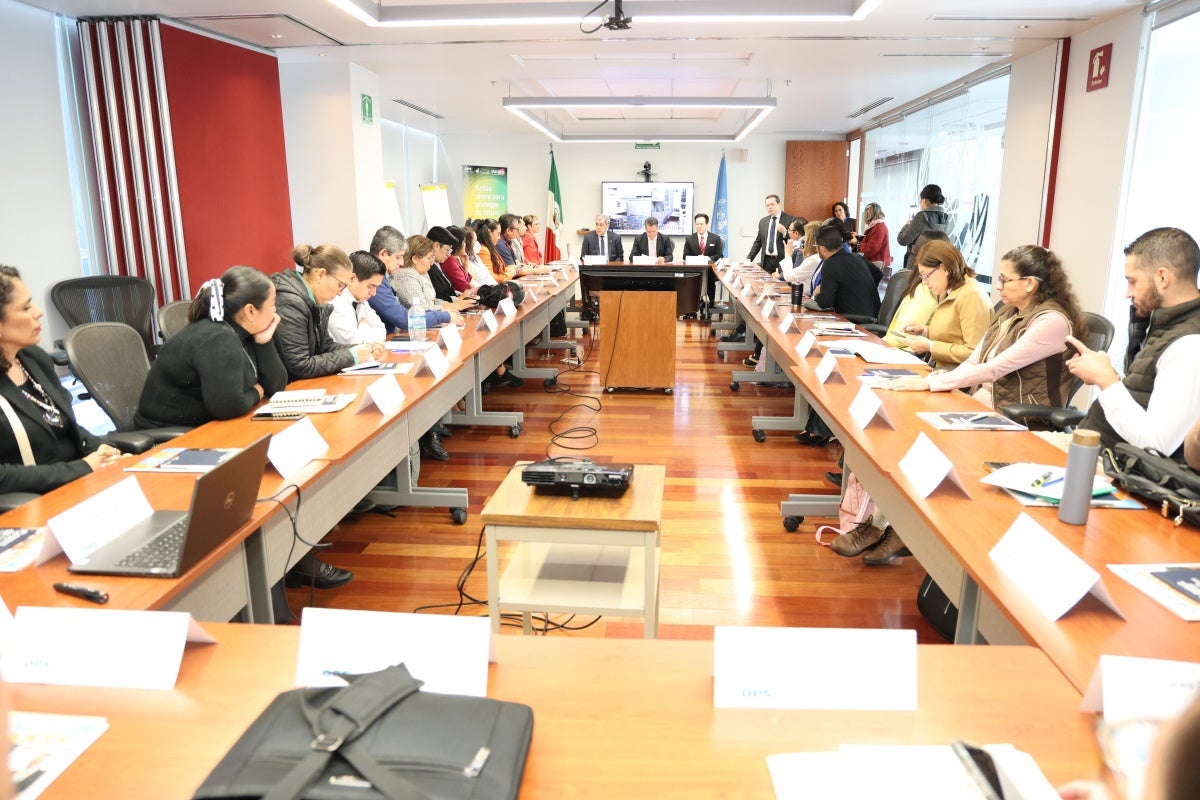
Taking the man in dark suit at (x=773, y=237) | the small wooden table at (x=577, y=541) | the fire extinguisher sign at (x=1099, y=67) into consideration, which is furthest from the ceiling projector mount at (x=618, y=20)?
the man in dark suit at (x=773, y=237)

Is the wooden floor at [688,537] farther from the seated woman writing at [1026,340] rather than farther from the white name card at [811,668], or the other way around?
the white name card at [811,668]

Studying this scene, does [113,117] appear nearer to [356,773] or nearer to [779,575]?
[779,575]

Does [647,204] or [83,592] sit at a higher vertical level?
[647,204]

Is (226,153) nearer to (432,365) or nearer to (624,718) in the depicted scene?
(432,365)

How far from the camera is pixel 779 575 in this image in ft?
10.5

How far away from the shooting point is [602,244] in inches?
415

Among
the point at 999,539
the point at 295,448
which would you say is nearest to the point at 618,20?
the point at 295,448

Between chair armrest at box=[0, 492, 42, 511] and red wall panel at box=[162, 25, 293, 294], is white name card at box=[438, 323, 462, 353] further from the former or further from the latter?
red wall panel at box=[162, 25, 293, 294]

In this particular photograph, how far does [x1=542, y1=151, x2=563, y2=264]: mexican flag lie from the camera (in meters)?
13.6

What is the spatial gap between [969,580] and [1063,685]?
20.5 inches

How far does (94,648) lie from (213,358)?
159 centimetres

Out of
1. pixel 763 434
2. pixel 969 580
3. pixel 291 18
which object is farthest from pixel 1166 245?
pixel 291 18

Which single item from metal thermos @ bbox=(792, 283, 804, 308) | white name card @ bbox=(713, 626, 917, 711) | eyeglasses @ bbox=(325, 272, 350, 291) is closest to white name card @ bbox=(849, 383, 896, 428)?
white name card @ bbox=(713, 626, 917, 711)

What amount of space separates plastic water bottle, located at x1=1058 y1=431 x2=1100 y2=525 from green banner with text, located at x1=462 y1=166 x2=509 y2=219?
12583mm
